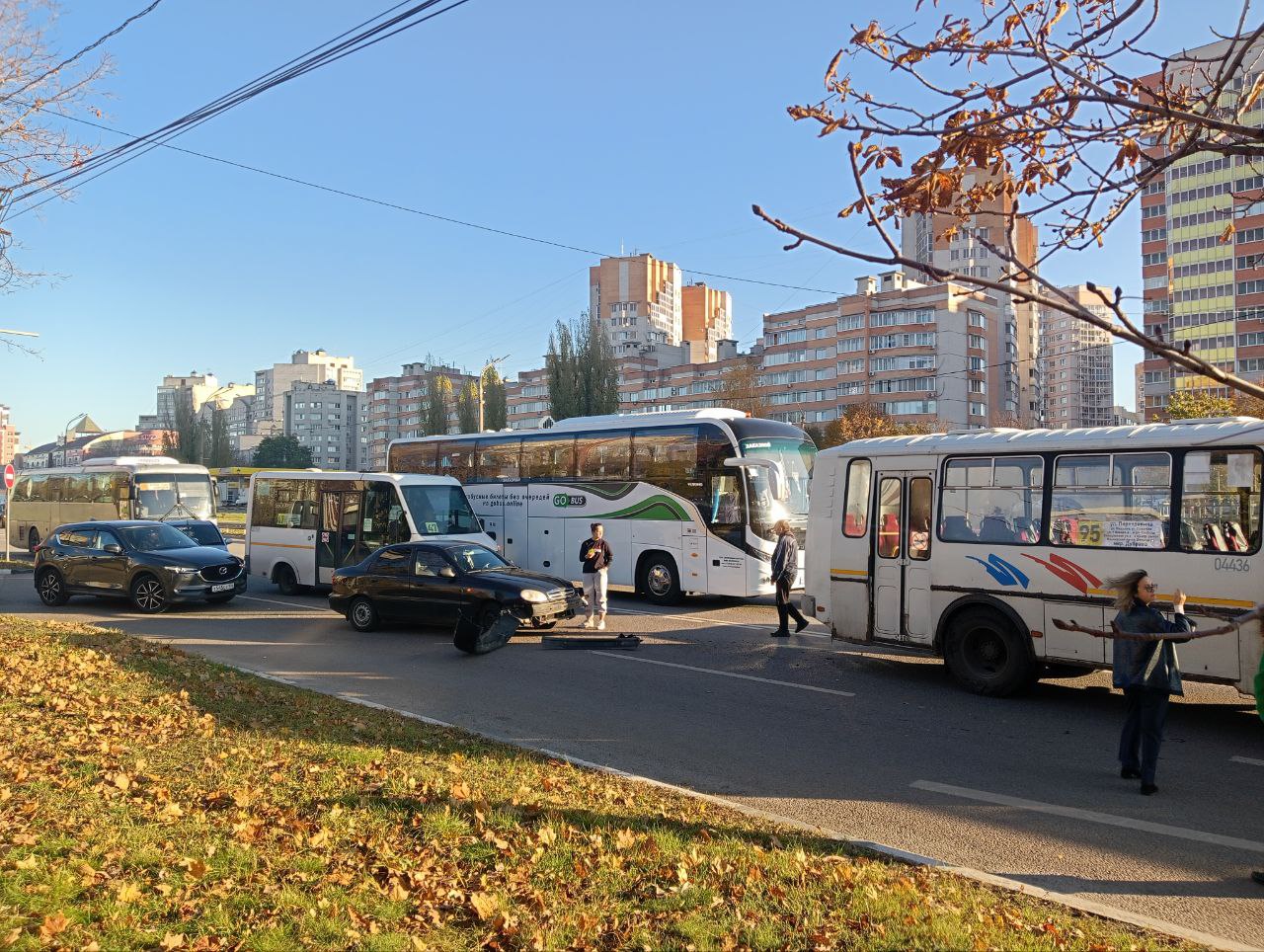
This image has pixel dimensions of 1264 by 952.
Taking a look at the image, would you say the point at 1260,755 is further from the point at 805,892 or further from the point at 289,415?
the point at 289,415

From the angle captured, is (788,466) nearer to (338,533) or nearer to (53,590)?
(338,533)

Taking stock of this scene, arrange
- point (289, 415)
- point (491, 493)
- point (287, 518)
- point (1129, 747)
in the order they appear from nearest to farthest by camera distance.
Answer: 1. point (1129, 747)
2. point (287, 518)
3. point (491, 493)
4. point (289, 415)

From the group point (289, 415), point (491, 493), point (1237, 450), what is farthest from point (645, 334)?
point (1237, 450)

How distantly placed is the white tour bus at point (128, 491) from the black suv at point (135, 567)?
34.2 ft

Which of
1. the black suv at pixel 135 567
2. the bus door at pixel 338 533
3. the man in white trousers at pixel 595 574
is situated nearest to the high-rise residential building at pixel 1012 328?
the bus door at pixel 338 533

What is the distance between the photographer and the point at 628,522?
20688 millimetres

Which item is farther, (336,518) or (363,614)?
(336,518)

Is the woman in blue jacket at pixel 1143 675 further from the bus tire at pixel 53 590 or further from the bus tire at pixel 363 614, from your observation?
the bus tire at pixel 53 590

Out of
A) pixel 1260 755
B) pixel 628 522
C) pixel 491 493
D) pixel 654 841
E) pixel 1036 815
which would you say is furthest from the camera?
pixel 491 493

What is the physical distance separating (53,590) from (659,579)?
41.7 ft

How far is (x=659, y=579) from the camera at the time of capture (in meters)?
20.1

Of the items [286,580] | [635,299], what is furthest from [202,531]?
[635,299]

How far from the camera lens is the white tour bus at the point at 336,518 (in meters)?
20.0

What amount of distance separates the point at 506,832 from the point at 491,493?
1845 cm
